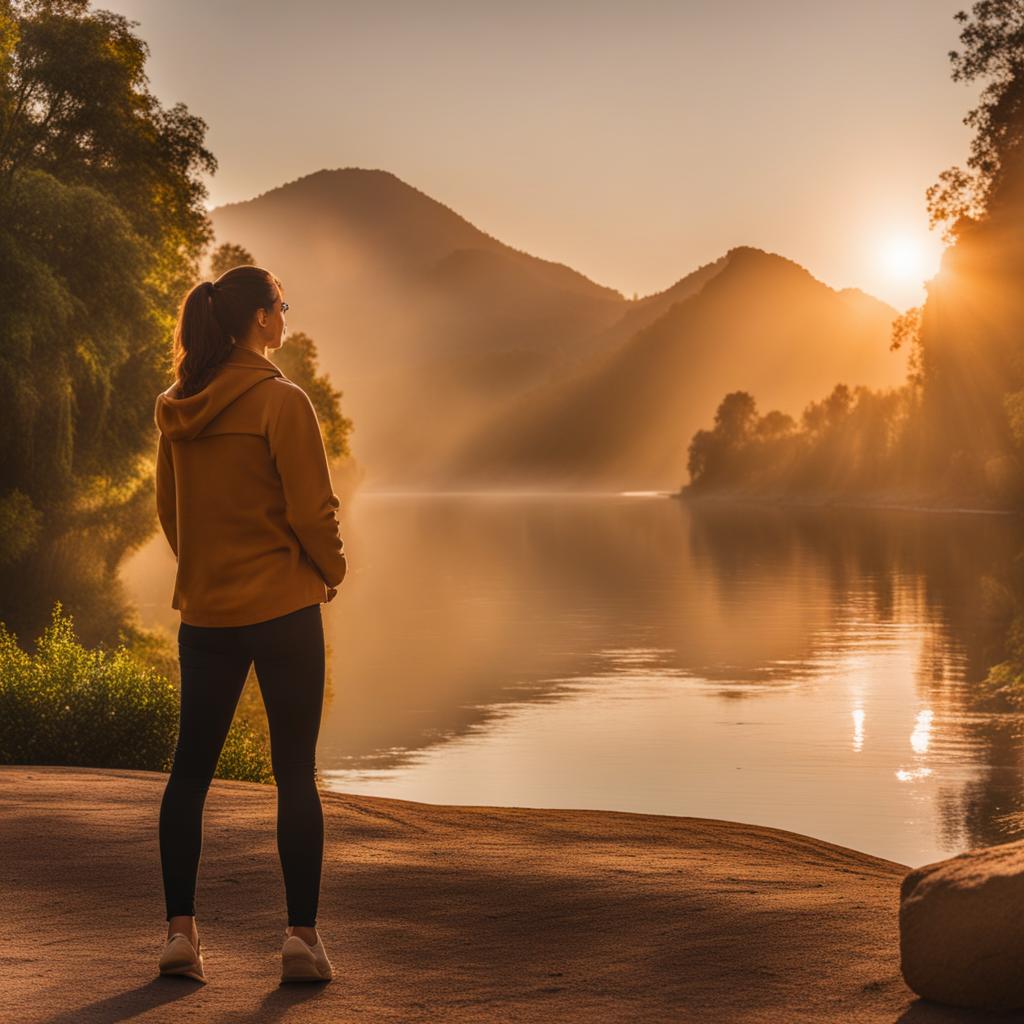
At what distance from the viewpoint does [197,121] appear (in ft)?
104

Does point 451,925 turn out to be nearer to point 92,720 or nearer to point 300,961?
point 300,961

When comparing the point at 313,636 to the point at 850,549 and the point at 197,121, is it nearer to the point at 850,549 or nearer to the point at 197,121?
the point at 197,121

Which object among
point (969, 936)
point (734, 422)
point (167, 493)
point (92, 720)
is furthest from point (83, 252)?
point (734, 422)

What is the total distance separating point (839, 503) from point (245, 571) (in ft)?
450

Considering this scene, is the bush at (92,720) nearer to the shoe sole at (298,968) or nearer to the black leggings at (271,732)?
the black leggings at (271,732)

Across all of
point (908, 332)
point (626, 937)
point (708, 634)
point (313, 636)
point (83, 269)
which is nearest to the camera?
point (313, 636)

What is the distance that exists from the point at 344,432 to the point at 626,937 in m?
54.4

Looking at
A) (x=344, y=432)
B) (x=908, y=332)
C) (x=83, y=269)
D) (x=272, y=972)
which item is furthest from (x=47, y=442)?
(x=344, y=432)

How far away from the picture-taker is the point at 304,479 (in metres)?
4.89

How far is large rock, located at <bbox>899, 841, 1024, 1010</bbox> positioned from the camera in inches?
184

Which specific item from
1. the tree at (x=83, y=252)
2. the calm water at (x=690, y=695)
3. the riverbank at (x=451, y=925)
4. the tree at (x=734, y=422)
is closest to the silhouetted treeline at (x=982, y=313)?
the calm water at (x=690, y=695)

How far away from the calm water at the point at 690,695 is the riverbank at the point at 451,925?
18.6 feet

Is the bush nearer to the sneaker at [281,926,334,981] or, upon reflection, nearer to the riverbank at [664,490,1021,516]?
the sneaker at [281,926,334,981]

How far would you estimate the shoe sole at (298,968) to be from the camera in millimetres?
5000
